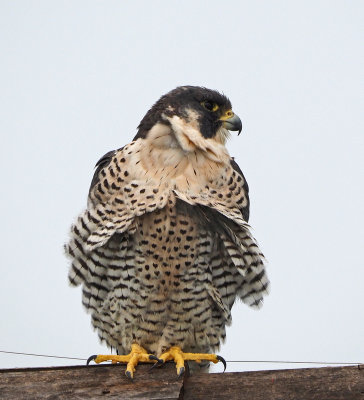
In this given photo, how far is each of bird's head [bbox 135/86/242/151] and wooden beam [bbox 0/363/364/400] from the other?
1.61 meters

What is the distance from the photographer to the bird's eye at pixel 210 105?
4.53m

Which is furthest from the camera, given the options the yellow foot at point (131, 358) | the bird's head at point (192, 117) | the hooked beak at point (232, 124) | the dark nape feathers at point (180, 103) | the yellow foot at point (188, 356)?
the hooked beak at point (232, 124)

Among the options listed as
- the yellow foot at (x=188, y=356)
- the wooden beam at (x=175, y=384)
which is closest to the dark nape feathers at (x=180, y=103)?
the yellow foot at (x=188, y=356)

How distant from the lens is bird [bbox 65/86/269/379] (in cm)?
412

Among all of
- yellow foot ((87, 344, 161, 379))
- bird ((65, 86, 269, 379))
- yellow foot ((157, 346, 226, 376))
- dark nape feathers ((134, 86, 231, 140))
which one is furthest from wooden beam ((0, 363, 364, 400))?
dark nape feathers ((134, 86, 231, 140))

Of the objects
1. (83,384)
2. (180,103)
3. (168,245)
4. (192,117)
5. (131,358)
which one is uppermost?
(180,103)

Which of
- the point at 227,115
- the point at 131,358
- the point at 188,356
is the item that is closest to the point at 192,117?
the point at 227,115

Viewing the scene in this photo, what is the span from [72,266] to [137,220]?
0.59m

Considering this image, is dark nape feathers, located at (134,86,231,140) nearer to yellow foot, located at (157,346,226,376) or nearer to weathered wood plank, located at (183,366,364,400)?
yellow foot, located at (157,346,226,376)

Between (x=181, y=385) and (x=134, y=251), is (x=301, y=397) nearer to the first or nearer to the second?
(x=181, y=385)

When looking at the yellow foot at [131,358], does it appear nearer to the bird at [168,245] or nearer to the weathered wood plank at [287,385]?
the bird at [168,245]

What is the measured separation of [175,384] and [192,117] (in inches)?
76.0

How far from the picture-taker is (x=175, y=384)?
312 cm

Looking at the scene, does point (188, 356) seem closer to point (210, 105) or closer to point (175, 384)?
point (175, 384)
